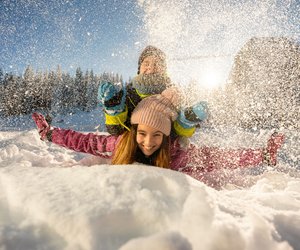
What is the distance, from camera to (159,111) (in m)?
2.99

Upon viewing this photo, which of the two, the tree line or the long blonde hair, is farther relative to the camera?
the tree line

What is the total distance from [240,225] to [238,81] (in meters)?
31.9

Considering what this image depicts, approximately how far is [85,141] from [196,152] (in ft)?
4.78

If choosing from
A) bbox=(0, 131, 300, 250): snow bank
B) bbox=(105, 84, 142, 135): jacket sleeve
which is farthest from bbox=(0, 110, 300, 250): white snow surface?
bbox=(105, 84, 142, 135): jacket sleeve

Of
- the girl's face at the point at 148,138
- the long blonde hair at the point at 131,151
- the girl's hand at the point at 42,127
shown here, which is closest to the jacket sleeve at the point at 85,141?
the girl's hand at the point at 42,127

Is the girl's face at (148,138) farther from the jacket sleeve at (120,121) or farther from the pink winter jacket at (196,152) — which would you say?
the pink winter jacket at (196,152)

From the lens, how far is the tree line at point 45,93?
158ft

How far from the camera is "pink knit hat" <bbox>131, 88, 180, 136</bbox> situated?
9.70 ft

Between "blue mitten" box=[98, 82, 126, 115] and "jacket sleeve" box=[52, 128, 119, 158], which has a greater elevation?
"blue mitten" box=[98, 82, 126, 115]

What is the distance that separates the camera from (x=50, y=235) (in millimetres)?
1140

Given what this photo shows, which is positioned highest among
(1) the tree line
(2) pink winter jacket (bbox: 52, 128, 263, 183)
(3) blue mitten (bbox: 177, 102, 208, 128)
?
(3) blue mitten (bbox: 177, 102, 208, 128)

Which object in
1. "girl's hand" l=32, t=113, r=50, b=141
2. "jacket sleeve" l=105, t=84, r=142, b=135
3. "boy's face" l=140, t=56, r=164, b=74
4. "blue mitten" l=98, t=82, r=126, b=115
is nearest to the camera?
"blue mitten" l=98, t=82, r=126, b=115

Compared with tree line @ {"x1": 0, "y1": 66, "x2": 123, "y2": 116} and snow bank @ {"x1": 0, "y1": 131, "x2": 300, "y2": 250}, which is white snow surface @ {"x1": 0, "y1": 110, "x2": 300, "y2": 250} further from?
tree line @ {"x1": 0, "y1": 66, "x2": 123, "y2": 116}

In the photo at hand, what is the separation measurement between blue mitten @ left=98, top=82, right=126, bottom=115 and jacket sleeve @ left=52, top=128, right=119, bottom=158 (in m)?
0.99
